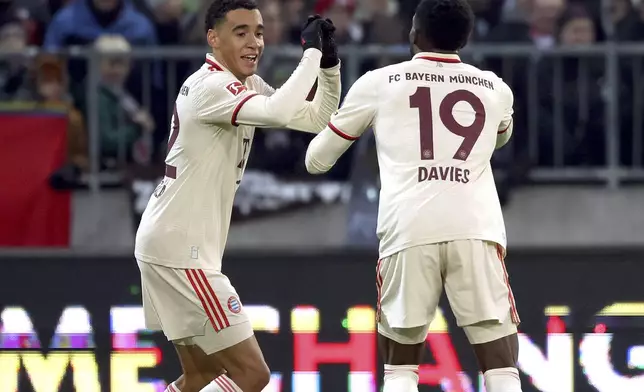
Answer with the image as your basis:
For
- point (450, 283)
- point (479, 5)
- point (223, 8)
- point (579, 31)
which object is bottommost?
point (450, 283)

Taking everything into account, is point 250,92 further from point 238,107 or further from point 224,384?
point 224,384

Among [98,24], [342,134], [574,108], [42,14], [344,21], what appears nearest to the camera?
[342,134]

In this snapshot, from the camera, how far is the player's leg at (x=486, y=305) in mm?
6105

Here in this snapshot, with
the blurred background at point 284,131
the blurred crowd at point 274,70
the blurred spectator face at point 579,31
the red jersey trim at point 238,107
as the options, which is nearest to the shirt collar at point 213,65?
the red jersey trim at point 238,107

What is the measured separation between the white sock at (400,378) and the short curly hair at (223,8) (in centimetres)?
173

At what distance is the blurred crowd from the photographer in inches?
442

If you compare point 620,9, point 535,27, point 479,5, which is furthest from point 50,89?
point 620,9

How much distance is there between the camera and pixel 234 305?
253 inches

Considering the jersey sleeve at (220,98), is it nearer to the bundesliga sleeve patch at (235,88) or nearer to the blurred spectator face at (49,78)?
the bundesliga sleeve patch at (235,88)

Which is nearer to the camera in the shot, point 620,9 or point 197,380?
point 197,380

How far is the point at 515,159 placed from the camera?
36.6 feet

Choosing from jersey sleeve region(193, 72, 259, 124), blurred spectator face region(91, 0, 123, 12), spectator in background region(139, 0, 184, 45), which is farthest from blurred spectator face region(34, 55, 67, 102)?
jersey sleeve region(193, 72, 259, 124)

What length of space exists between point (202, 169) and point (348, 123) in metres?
0.70

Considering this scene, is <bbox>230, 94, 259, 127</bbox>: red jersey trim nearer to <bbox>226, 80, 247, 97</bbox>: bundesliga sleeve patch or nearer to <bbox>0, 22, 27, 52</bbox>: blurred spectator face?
<bbox>226, 80, 247, 97</bbox>: bundesliga sleeve patch
